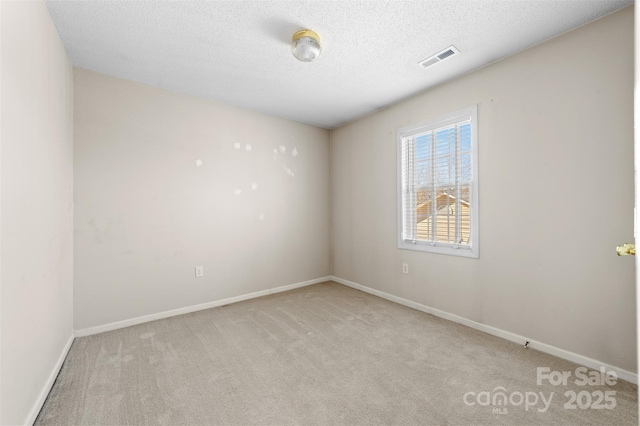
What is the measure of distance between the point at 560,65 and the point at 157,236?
3880 millimetres

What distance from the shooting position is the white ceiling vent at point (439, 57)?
2.25 meters

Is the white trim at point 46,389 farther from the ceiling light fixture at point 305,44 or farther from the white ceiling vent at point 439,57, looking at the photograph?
the white ceiling vent at point 439,57

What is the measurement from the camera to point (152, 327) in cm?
267

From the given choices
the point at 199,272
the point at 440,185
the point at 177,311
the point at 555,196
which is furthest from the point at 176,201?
the point at 555,196

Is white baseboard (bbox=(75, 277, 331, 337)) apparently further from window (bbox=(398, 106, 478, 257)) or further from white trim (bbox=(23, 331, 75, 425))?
window (bbox=(398, 106, 478, 257))

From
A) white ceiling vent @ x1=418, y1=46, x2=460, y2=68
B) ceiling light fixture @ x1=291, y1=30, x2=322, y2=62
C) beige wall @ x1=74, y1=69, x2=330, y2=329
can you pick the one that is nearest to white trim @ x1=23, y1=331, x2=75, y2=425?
beige wall @ x1=74, y1=69, x2=330, y2=329

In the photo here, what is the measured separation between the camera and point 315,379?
186 cm

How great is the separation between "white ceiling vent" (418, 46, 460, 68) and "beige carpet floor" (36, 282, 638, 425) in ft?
8.02

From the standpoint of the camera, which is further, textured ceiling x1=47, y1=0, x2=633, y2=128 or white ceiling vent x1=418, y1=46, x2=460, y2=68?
white ceiling vent x1=418, y1=46, x2=460, y2=68

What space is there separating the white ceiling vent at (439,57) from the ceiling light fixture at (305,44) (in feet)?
3.26

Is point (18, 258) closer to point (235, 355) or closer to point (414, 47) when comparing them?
point (235, 355)

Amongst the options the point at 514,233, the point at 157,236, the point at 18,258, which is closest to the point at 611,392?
the point at 514,233

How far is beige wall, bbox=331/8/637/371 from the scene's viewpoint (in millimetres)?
1830

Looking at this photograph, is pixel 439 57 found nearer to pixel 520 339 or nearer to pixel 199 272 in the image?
pixel 520 339
